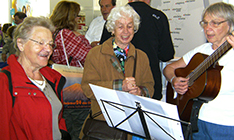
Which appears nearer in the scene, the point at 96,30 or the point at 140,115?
the point at 140,115

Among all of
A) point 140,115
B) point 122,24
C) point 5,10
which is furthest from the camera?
point 5,10

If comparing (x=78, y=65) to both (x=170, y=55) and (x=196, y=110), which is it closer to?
(x=170, y=55)

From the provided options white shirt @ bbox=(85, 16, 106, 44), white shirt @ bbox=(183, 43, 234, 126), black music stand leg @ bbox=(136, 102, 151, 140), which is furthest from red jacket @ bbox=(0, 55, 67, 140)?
white shirt @ bbox=(85, 16, 106, 44)

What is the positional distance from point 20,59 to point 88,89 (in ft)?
1.94

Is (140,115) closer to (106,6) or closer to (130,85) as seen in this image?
(130,85)

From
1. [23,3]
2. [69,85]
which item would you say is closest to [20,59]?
[69,85]

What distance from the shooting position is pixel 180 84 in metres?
2.14

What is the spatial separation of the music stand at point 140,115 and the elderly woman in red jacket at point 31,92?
442mm

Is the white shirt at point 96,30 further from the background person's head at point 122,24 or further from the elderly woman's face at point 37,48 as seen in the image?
the elderly woman's face at point 37,48

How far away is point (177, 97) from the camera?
2229 millimetres

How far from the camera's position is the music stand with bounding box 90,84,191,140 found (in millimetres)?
1324

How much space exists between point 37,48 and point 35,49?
0.05 feet

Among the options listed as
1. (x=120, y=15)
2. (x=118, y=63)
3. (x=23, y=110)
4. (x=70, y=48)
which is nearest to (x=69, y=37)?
(x=70, y=48)

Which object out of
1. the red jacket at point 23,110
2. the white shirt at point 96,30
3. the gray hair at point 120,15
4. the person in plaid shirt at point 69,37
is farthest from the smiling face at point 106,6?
the red jacket at point 23,110
